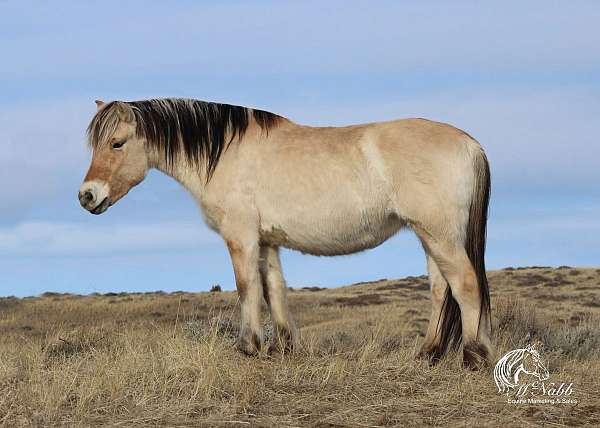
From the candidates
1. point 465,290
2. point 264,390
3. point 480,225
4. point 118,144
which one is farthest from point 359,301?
point 264,390

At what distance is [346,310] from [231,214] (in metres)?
19.3

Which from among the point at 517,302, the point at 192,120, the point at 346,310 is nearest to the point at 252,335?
the point at 192,120

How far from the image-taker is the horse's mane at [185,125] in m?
9.20

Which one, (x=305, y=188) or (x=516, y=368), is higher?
(x=305, y=188)

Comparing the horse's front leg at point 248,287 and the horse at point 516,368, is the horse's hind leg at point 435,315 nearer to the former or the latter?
the horse at point 516,368

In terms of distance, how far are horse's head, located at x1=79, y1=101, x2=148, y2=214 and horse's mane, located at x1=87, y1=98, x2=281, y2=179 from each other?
11 mm

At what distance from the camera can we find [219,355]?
8.26 meters

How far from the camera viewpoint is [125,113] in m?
9.20

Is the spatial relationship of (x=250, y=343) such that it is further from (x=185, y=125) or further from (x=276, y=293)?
(x=185, y=125)

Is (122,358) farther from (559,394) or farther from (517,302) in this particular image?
(517,302)

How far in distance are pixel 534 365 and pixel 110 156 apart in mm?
5149

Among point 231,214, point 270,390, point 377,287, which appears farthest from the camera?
point 377,287

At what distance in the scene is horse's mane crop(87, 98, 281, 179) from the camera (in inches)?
362

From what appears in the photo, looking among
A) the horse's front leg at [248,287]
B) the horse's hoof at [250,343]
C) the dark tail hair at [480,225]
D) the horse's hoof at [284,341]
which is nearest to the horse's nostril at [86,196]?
the horse's front leg at [248,287]
